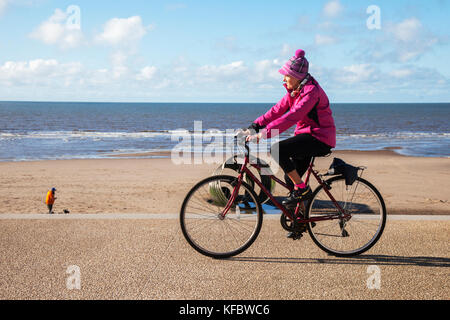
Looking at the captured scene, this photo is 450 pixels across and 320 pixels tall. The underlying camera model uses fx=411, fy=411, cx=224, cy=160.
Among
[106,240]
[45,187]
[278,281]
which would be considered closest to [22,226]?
[106,240]

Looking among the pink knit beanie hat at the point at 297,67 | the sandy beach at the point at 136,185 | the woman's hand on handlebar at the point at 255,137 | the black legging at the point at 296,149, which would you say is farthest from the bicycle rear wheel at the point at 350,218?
the sandy beach at the point at 136,185

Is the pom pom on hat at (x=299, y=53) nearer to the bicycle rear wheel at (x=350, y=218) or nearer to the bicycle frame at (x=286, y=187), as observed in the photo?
the bicycle frame at (x=286, y=187)

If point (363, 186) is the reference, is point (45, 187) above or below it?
below

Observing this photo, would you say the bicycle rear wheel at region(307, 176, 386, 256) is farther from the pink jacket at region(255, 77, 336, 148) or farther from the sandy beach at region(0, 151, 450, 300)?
the pink jacket at region(255, 77, 336, 148)

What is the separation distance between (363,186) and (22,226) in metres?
3.99

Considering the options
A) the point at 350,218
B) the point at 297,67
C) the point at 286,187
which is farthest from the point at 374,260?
the point at 297,67

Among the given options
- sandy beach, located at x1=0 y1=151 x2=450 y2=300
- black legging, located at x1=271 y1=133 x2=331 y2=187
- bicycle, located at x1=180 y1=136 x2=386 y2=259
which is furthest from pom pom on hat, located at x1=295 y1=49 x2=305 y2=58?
sandy beach, located at x1=0 y1=151 x2=450 y2=300

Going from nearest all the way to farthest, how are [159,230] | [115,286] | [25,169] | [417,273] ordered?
[115,286] → [417,273] → [159,230] → [25,169]

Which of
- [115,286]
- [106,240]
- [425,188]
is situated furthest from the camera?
[425,188]

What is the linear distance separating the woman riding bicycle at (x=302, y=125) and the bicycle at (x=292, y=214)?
144 mm

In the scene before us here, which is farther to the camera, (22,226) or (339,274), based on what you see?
(22,226)

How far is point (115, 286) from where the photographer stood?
135 inches
